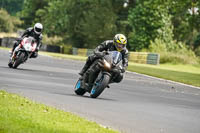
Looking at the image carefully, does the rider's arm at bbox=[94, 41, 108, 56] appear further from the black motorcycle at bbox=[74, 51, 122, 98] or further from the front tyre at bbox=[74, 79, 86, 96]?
the front tyre at bbox=[74, 79, 86, 96]

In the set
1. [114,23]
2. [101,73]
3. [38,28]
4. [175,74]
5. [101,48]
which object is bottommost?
[175,74]

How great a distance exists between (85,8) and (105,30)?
9.93 metres

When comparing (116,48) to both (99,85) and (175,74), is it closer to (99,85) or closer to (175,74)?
(99,85)

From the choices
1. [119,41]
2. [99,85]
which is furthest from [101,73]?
[119,41]

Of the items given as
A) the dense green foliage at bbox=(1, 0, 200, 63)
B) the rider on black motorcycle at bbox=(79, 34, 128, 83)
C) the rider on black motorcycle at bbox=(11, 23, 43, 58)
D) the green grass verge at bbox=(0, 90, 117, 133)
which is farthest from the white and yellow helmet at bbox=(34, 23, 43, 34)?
the dense green foliage at bbox=(1, 0, 200, 63)

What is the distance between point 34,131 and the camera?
330 inches

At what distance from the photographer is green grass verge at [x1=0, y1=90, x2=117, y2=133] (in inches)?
338

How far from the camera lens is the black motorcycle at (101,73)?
15.5 m

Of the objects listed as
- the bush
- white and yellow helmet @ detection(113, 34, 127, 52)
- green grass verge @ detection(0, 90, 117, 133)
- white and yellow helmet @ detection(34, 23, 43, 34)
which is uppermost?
white and yellow helmet @ detection(113, 34, 127, 52)

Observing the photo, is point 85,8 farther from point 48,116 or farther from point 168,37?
point 48,116

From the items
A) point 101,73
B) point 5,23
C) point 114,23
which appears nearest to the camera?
point 101,73

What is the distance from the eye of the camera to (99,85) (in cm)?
1559

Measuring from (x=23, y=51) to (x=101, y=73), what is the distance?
10.3m

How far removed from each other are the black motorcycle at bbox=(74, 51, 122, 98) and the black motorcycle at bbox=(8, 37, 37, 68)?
950 centimetres
